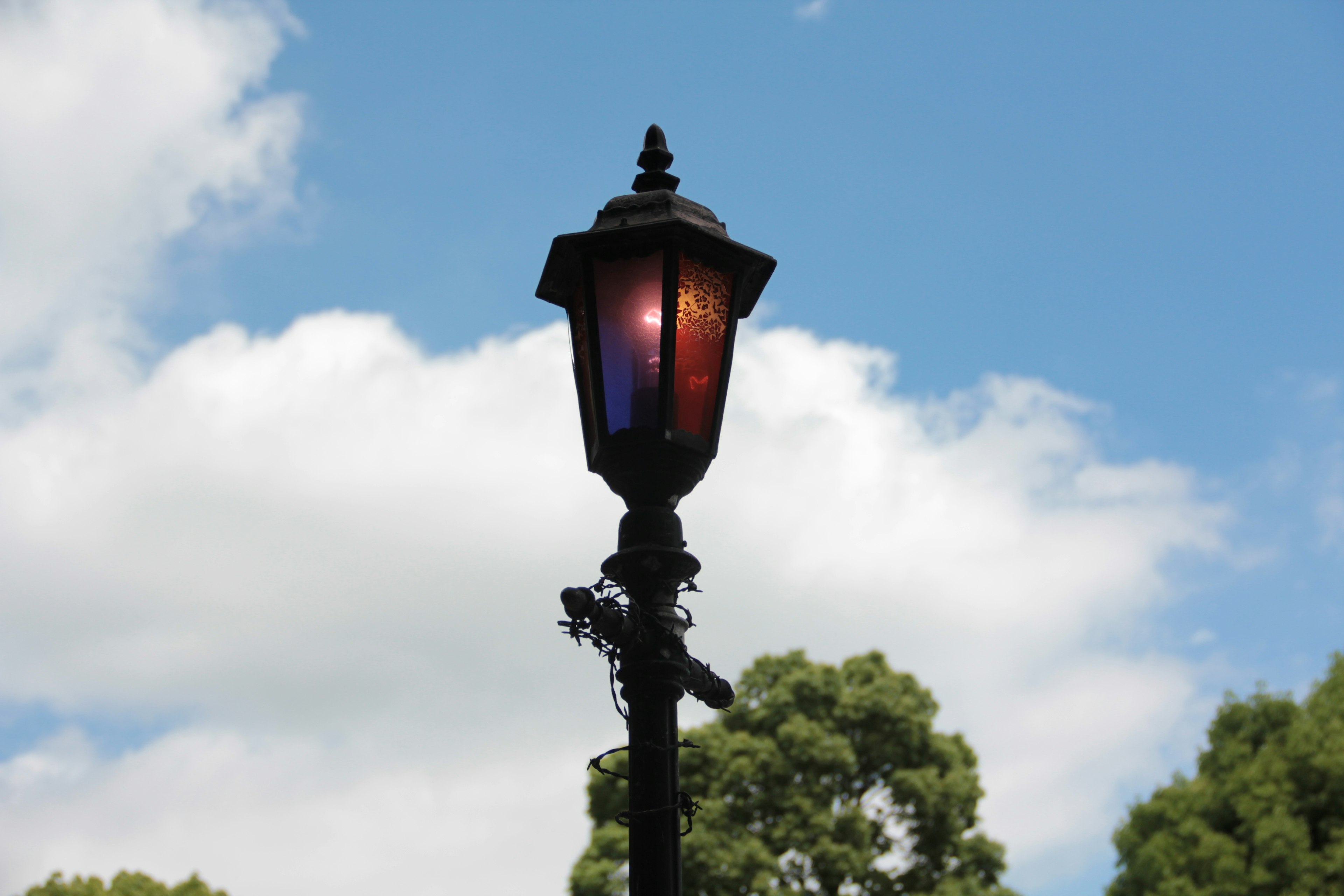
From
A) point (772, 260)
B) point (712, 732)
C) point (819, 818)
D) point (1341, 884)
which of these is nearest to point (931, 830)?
point (819, 818)

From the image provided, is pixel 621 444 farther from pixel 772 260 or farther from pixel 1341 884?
pixel 1341 884

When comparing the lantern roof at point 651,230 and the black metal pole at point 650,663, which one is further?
the lantern roof at point 651,230

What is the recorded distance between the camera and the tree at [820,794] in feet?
67.9

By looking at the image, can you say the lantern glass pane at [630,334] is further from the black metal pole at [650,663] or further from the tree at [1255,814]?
the tree at [1255,814]

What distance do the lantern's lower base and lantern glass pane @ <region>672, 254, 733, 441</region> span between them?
0.32 ft

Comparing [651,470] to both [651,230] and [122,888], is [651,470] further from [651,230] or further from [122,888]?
[122,888]

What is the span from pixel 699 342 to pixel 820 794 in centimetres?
1936

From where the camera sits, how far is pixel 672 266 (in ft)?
12.5

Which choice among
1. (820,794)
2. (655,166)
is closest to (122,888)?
(820,794)

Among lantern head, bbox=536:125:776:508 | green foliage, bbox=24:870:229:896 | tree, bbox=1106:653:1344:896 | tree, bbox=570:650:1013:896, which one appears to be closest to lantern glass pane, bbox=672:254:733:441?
lantern head, bbox=536:125:776:508

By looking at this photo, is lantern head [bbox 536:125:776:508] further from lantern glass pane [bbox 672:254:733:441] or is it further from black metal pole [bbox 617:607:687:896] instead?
black metal pole [bbox 617:607:687:896]

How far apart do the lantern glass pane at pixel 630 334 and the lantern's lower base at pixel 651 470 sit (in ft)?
0.28

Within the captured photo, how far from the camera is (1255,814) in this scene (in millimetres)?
21453

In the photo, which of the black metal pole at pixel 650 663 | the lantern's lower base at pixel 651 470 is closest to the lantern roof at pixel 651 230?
the lantern's lower base at pixel 651 470
